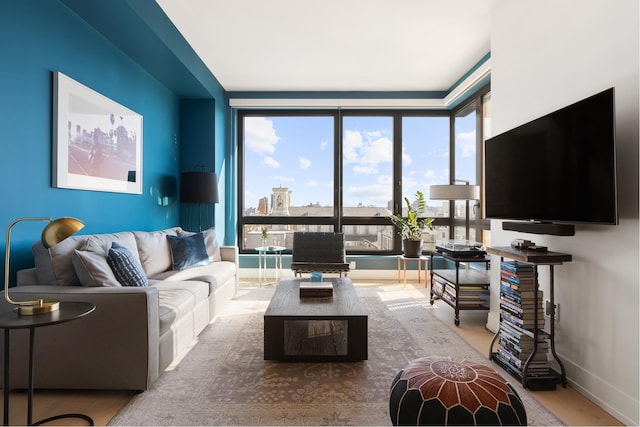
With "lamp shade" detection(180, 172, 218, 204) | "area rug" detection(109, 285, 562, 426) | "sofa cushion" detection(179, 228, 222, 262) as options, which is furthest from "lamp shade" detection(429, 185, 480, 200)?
"lamp shade" detection(180, 172, 218, 204)

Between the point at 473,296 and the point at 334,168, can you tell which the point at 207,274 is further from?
the point at 334,168

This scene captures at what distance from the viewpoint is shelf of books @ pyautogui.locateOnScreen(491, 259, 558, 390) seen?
2182 mm

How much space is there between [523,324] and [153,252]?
3.14 metres

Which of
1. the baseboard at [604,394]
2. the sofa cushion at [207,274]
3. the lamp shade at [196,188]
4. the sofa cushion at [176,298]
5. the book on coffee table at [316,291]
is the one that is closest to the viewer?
the baseboard at [604,394]

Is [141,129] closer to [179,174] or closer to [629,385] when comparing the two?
[179,174]

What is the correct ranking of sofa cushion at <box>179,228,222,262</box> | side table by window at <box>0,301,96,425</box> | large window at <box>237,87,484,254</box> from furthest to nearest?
large window at <box>237,87,484,254</box> → sofa cushion at <box>179,228,222,262</box> → side table by window at <box>0,301,96,425</box>

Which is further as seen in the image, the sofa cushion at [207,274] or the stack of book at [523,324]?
the sofa cushion at [207,274]

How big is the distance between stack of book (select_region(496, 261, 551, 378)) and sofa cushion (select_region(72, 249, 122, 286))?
102 inches

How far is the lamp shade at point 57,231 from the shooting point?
165cm

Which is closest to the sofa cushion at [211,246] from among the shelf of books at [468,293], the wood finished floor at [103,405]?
the wood finished floor at [103,405]

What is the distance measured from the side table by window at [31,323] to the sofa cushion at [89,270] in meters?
0.43

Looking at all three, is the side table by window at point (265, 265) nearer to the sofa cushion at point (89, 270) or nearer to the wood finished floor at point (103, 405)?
the sofa cushion at point (89, 270)

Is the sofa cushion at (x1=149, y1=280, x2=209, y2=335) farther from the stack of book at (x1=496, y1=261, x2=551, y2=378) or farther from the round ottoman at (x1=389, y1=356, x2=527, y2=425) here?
the stack of book at (x1=496, y1=261, x2=551, y2=378)

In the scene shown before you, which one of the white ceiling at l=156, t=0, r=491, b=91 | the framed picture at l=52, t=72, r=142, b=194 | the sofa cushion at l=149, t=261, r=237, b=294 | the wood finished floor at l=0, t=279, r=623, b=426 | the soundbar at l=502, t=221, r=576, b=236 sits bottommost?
the wood finished floor at l=0, t=279, r=623, b=426
